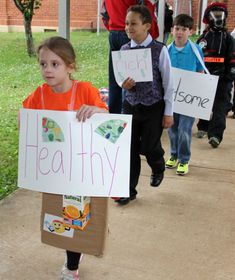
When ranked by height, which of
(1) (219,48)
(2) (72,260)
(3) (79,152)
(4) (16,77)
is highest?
(1) (219,48)

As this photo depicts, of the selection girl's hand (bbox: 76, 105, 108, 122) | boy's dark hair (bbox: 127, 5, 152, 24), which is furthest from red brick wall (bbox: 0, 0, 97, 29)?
girl's hand (bbox: 76, 105, 108, 122)

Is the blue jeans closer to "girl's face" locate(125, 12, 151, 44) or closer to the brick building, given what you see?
"girl's face" locate(125, 12, 151, 44)

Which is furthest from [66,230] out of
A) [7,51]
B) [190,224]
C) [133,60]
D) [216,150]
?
[7,51]

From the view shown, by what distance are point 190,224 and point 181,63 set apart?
1.79m

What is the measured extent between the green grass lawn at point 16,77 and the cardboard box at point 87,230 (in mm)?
763

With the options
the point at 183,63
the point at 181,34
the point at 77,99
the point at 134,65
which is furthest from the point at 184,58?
the point at 77,99

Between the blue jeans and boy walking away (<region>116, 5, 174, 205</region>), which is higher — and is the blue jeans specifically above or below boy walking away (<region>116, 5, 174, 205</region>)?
below

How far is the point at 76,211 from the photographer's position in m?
2.49

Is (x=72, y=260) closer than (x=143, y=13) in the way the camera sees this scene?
Yes

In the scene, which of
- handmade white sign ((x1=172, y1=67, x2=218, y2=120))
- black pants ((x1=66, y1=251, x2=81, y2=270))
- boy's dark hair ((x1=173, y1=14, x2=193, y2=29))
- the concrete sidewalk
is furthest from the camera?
handmade white sign ((x1=172, y1=67, x2=218, y2=120))

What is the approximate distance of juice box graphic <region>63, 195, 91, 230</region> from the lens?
247 centimetres

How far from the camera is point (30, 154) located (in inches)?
96.8

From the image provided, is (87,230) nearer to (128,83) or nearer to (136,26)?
(128,83)

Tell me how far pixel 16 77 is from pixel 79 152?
374 inches
